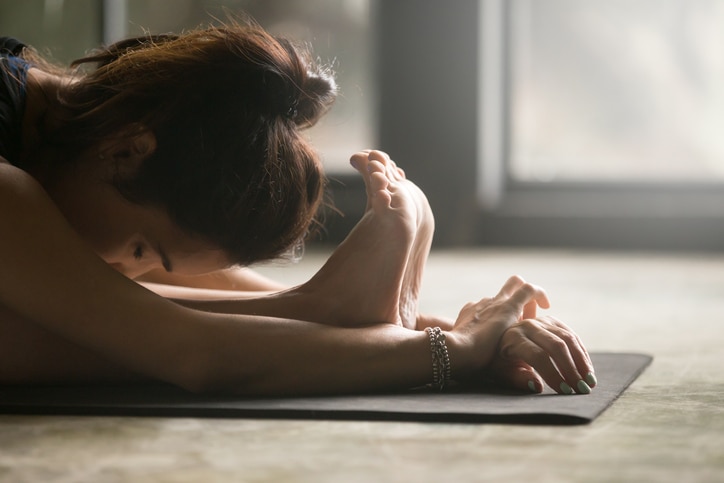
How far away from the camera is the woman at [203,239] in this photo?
1408 mm

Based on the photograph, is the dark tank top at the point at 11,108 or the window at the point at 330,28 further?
the window at the point at 330,28

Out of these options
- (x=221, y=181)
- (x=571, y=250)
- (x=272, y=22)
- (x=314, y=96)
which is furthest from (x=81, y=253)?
(x=272, y=22)

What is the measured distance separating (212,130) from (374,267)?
12.0 inches

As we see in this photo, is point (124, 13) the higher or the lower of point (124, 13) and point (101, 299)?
the higher

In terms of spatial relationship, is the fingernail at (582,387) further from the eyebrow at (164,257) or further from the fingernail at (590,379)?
the eyebrow at (164,257)

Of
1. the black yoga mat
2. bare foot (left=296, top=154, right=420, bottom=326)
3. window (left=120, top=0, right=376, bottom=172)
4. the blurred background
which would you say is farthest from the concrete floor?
window (left=120, top=0, right=376, bottom=172)

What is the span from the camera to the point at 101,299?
1396 millimetres

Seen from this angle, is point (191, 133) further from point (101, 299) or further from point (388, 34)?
point (388, 34)

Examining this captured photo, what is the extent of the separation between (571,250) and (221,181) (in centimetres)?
385

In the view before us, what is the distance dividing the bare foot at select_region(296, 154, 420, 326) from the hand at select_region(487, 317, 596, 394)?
181 millimetres

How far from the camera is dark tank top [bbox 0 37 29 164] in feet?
4.98

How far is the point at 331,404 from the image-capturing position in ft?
4.68

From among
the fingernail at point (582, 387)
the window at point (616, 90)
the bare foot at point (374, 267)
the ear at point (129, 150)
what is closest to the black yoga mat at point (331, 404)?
the fingernail at point (582, 387)

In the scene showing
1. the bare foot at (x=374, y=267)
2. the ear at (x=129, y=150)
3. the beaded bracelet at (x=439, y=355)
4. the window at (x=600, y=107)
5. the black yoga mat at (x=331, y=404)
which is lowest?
the black yoga mat at (x=331, y=404)
